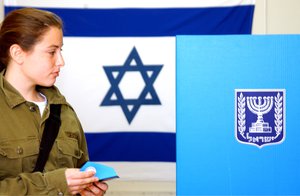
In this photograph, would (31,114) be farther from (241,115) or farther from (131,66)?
(131,66)

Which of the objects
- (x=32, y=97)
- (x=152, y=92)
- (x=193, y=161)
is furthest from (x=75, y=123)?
(x=152, y=92)

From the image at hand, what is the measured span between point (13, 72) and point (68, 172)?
1.04 ft

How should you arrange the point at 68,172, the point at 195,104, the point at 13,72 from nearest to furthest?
the point at 195,104 < the point at 68,172 < the point at 13,72

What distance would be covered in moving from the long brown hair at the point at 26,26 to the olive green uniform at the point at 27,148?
11 centimetres

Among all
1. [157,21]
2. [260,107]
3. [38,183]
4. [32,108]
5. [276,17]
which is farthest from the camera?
[276,17]

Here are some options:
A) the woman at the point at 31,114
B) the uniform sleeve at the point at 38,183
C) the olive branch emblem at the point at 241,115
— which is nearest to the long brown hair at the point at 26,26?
the woman at the point at 31,114

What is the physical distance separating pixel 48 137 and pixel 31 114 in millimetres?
76

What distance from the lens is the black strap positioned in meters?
1.17

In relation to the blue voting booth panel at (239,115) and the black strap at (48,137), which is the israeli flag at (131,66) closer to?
the black strap at (48,137)

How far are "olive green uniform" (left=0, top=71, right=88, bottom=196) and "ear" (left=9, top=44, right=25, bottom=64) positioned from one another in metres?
0.06

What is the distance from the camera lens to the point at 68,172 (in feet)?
3.71

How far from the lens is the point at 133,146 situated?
9.29 feet

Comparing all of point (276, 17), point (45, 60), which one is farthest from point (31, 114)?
point (276, 17)

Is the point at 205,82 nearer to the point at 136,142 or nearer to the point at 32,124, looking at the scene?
the point at 32,124
